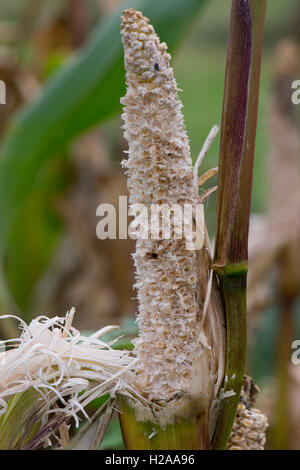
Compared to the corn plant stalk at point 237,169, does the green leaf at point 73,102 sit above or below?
above

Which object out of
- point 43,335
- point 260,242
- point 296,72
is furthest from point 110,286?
point 43,335

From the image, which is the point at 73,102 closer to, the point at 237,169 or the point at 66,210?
the point at 237,169

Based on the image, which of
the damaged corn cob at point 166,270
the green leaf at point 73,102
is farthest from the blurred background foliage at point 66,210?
the damaged corn cob at point 166,270

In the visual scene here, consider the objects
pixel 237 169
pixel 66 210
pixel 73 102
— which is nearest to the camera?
pixel 237 169

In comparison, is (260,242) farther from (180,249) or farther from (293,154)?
(180,249)

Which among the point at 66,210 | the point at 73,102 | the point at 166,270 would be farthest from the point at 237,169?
the point at 66,210

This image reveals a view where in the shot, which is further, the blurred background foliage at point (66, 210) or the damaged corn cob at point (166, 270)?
the blurred background foliage at point (66, 210)

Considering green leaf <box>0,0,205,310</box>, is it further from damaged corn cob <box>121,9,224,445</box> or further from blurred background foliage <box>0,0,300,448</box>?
damaged corn cob <box>121,9,224,445</box>

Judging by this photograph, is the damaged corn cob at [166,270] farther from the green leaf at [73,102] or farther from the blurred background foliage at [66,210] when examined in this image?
the blurred background foliage at [66,210]

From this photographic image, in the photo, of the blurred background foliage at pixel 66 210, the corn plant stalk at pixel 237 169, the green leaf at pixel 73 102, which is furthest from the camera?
the blurred background foliage at pixel 66 210
